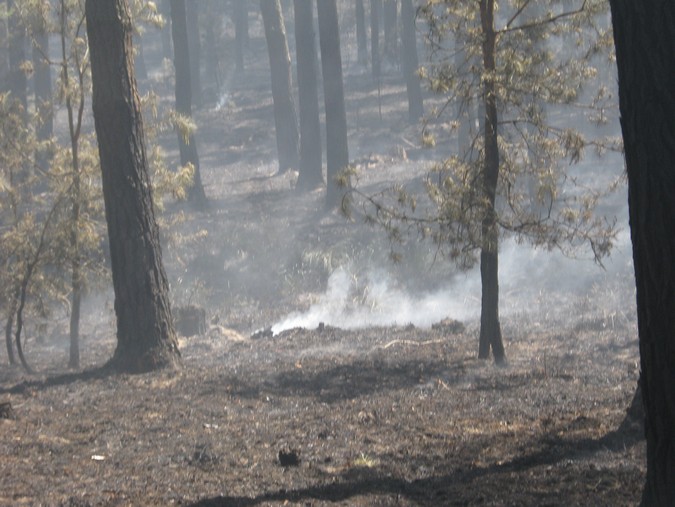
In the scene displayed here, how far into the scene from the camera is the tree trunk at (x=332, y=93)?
27203 millimetres

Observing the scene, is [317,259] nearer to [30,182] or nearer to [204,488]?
[30,182]

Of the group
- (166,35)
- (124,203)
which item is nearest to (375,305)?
(124,203)

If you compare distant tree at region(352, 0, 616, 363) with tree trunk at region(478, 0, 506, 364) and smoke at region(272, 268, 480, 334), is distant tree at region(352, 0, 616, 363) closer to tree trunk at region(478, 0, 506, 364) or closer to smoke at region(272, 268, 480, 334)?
tree trunk at region(478, 0, 506, 364)

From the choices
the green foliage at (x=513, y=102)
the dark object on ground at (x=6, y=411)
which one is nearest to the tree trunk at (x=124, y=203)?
the dark object on ground at (x=6, y=411)

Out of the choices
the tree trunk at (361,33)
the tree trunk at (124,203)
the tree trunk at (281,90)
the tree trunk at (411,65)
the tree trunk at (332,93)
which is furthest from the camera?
the tree trunk at (361,33)

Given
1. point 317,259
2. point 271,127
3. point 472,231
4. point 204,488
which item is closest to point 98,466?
point 204,488

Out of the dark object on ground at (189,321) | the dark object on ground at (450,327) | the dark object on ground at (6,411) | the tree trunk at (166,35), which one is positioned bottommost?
the dark object on ground at (189,321)

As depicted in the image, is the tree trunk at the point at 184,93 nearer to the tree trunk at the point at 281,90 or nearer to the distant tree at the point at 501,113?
the tree trunk at the point at 281,90

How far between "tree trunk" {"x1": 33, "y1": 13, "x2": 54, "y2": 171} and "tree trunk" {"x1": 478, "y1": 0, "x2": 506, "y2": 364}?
635cm

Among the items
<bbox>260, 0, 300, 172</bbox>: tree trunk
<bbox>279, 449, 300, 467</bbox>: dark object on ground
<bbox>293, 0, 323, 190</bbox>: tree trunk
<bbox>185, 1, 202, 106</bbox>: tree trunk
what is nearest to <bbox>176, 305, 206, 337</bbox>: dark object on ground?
<bbox>279, 449, 300, 467</bbox>: dark object on ground

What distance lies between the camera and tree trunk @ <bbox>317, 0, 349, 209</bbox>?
1071 inches

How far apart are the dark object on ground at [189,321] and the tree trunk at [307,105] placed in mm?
12294

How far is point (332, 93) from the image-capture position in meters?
27.5

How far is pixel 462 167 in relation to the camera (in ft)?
37.3
